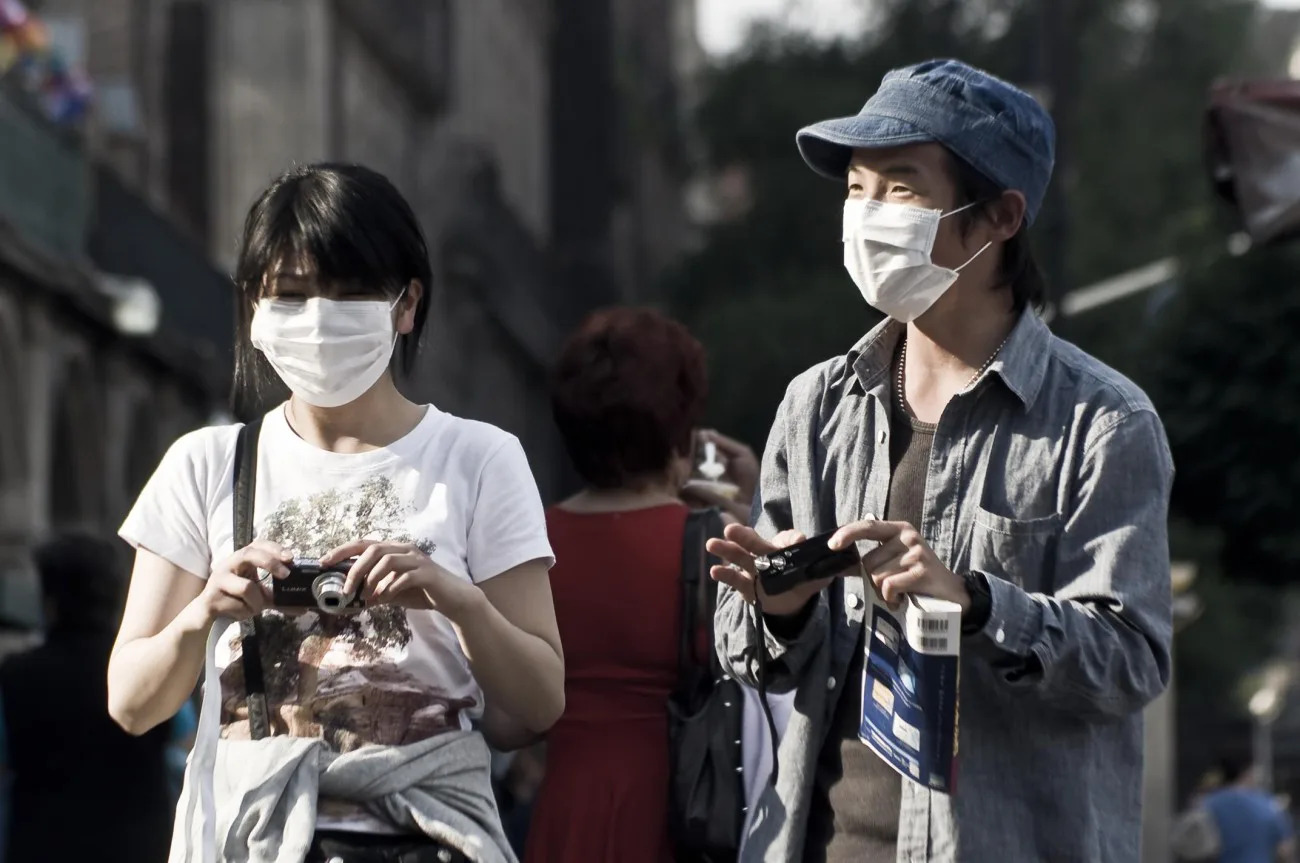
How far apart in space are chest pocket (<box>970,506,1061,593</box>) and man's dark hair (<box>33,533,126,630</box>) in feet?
12.0

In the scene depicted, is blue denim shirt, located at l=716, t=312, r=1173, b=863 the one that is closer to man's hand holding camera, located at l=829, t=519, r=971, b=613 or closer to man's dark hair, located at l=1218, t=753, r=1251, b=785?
man's hand holding camera, located at l=829, t=519, r=971, b=613

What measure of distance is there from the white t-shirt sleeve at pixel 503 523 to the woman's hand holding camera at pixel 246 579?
1.21 ft

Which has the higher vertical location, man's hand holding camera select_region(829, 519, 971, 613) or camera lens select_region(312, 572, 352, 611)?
man's hand holding camera select_region(829, 519, 971, 613)

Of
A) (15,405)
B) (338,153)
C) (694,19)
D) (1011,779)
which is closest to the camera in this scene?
(1011,779)

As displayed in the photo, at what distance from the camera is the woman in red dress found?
16.8 feet

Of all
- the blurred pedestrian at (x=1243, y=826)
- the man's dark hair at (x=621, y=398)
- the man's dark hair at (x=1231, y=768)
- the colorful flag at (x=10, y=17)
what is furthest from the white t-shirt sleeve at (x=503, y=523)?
the man's dark hair at (x=1231, y=768)

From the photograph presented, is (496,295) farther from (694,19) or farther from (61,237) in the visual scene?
(694,19)

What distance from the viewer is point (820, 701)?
421cm

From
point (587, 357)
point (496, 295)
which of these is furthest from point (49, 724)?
point (496, 295)

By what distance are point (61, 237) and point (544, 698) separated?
15.0m

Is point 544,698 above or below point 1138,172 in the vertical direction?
below

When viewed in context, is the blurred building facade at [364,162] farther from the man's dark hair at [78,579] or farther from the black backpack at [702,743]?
the black backpack at [702,743]

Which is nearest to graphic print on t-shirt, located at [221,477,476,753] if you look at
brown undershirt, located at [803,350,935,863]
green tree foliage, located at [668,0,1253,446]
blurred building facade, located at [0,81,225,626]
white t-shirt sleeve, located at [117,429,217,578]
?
white t-shirt sleeve, located at [117,429,217,578]

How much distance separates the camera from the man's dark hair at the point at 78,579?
7.23 metres
